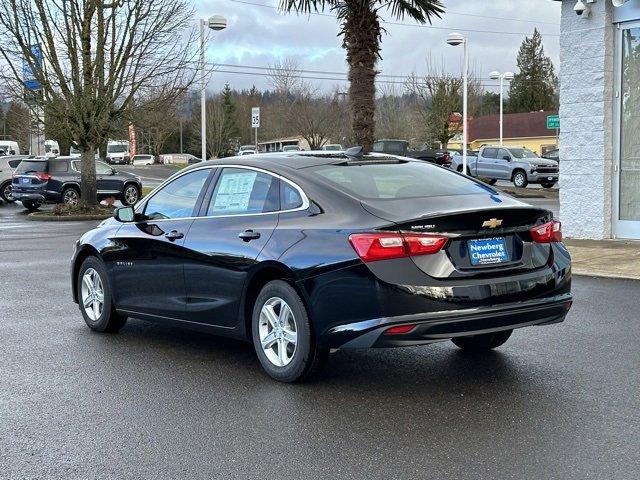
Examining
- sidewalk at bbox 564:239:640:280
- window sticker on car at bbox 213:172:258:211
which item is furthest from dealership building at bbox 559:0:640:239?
window sticker on car at bbox 213:172:258:211

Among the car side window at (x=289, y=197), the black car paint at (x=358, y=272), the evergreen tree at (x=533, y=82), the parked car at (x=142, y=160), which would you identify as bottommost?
the black car paint at (x=358, y=272)

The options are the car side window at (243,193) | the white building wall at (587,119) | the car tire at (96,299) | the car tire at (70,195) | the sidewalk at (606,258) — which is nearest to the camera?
the car side window at (243,193)

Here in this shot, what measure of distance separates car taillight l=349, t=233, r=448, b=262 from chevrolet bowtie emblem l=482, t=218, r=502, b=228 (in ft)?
1.15

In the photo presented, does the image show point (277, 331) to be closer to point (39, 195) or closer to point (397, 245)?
point (397, 245)

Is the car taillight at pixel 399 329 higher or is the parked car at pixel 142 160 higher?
the parked car at pixel 142 160

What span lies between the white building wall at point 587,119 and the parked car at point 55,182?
16739 mm

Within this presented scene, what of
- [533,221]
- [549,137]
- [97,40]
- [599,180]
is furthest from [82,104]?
[549,137]

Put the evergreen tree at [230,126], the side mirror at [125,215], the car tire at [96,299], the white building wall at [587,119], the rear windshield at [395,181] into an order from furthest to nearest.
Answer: the evergreen tree at [230,126]
the white building wall at [587,119]
the car tire at [96,299]
the side mirror at [125,215]
the rear windshield at [395,181]

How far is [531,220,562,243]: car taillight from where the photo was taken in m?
5.50

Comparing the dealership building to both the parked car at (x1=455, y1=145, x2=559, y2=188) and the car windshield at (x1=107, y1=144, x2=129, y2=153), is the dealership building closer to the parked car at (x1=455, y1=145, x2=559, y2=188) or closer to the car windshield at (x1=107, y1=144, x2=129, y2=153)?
the parked car at (x1=455, y1=145, x2=559, y2=188)

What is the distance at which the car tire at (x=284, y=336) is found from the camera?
5.35m

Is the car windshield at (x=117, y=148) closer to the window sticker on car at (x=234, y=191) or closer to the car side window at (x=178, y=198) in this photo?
the car side window at (x=178, y=198)

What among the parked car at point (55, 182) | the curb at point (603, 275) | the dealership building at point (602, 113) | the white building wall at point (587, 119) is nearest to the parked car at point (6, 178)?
the parked car at point (55, 182)

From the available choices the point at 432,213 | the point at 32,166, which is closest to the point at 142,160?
the point at 32,166
